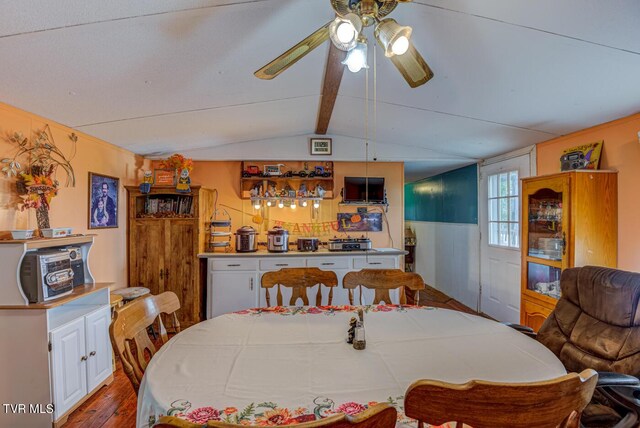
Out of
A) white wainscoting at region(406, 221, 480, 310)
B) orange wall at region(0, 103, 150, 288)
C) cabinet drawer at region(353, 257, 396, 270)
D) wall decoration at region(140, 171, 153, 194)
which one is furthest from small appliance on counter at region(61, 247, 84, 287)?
white wainscoting at region(406, 221, 480, 310)

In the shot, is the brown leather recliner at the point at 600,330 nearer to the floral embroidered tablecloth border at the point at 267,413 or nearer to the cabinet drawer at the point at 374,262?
the floral embroidered tablecloth border at the point at 267,413

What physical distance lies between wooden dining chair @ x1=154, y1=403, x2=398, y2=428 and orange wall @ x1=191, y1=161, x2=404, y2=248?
3774 millimetres

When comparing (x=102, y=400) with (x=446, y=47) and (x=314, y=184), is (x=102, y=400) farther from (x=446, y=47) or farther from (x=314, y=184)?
(x=446, y=47)

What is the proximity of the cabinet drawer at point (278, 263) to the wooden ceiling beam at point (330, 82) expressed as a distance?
172cm

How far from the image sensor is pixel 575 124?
281cm

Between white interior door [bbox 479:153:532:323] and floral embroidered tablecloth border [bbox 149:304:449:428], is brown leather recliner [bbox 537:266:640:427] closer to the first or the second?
floral embroidered tablecloth border [bbox 149:304:449:428]

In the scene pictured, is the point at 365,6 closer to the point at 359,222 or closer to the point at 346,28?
the point at 346,28

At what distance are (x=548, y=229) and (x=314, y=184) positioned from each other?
2.76m

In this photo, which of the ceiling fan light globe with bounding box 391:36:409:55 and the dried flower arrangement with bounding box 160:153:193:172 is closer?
the ceiling fan light globe with bounding box 391:36:409:55

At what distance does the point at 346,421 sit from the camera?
67 centimetres

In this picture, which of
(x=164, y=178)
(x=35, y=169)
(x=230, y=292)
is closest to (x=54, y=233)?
(x=35, y=169)

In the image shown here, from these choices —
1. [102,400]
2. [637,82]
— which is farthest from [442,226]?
[102,400]

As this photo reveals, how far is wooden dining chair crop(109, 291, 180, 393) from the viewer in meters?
1.30

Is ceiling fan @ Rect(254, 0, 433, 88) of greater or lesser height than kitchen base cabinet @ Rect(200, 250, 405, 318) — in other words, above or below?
above
